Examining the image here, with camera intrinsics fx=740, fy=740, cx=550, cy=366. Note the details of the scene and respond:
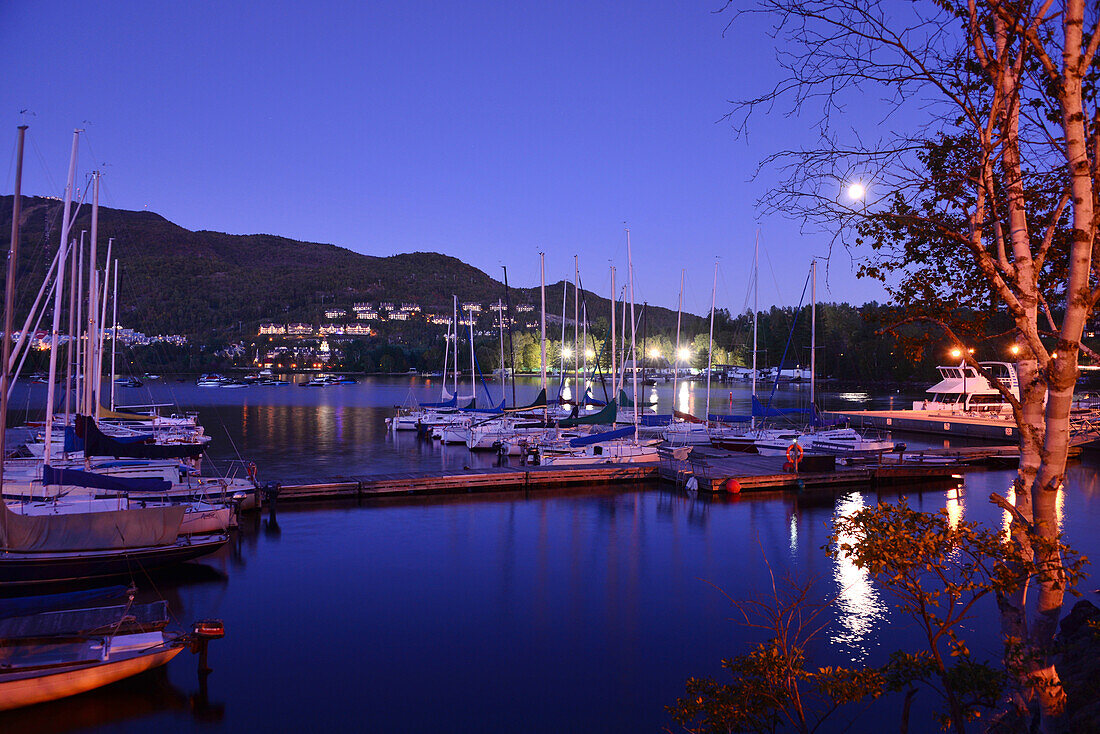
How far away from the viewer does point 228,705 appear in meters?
13.5

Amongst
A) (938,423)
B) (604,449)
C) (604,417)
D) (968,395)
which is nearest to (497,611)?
(604,449)

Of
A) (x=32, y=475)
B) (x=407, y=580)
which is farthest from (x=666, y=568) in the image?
(x=32, y=475)

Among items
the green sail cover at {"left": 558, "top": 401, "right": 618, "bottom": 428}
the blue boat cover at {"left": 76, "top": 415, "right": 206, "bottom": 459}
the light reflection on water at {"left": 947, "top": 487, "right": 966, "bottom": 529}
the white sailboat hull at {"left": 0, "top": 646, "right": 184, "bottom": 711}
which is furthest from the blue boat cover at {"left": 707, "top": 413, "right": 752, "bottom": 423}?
the white sailboat hull at {"left": 0, "top": 646, "right": 184, "bottom": 711}

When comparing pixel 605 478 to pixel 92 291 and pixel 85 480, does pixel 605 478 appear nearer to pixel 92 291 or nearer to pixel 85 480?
pixel 85 480

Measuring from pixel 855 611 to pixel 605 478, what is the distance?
16.9m

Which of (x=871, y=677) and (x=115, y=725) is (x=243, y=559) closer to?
(x=115, y=725)

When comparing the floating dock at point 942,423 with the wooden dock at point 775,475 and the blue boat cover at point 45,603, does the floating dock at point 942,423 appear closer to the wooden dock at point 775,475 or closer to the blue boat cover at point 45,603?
the wooden dock at point 775,475

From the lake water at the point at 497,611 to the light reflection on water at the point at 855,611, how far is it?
66 millimetres

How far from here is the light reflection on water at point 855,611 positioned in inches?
632

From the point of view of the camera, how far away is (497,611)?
18.7 meters

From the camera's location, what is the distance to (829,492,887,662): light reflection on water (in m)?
16.0

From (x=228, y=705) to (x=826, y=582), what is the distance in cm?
1539

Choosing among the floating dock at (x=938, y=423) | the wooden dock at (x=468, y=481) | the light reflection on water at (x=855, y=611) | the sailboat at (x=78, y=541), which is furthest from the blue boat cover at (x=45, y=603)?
the floating dock at (x=938, y=423)

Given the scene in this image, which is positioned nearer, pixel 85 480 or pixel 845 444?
pixel 85 480
